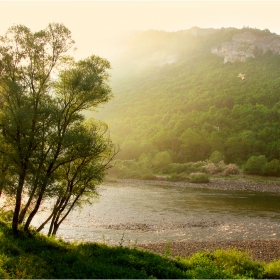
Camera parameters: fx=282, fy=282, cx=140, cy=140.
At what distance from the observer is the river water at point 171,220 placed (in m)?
26.8

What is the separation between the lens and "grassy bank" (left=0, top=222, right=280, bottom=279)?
11155mm

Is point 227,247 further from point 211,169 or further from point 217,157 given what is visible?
point 217,157

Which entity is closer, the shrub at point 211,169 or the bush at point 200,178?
the bush at point 200,178

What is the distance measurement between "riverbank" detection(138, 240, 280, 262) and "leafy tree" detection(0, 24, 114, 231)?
337 inches

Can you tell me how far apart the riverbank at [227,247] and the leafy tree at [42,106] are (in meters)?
8.55

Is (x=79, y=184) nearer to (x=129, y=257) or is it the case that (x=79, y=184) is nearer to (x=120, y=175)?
(x=129, y=257)

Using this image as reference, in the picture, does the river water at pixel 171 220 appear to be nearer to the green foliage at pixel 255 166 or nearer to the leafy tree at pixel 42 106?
the leafy tree at pixel 42 106

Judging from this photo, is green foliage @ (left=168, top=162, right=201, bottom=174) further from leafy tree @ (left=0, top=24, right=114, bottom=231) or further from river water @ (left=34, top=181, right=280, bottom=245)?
leafy tree @ (left=0, top=24, right=114, bottom=231)

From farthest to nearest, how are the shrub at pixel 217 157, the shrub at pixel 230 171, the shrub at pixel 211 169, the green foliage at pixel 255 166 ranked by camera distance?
1. the shrub at pixel 217 157
2. the shrub at pixel 211 169
3. the shrub at pixel 230 171
4. the green foliage at pixel 255 166

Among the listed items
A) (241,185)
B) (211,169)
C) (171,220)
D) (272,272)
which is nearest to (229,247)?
(272,272)

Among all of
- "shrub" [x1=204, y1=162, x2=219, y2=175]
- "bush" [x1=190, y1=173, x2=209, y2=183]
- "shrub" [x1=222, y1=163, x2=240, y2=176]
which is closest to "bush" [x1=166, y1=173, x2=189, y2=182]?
"bush" [x1=190, y1=173, x2=209, y2=183]

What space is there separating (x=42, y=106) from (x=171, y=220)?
23.2 m

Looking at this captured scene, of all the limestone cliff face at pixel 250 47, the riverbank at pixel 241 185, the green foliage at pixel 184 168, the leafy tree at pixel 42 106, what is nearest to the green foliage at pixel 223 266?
the leafy tree at pixel 42 106

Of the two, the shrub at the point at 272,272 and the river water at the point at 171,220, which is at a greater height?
the shrub at the point at 272,272
